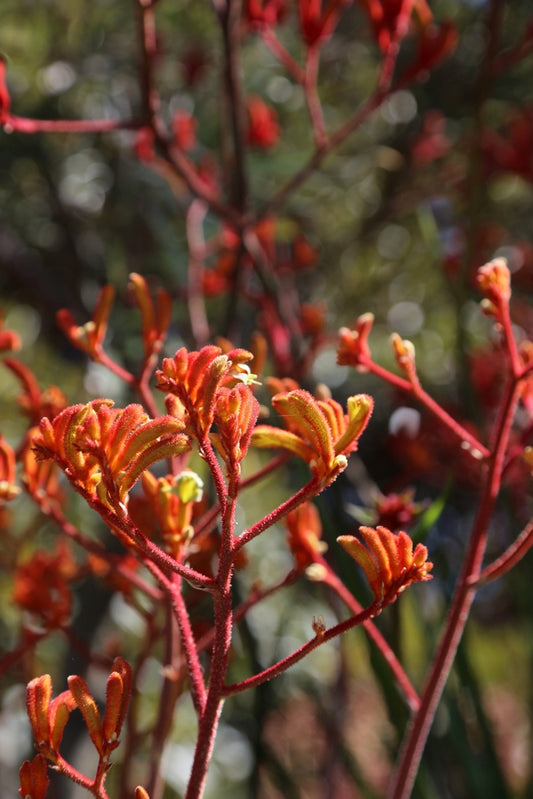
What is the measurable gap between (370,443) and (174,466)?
1416 millimetres

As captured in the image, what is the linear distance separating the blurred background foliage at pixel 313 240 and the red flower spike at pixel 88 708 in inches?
16.5

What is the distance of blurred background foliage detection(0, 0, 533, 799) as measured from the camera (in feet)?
3.28

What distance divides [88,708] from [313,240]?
140 centimetres

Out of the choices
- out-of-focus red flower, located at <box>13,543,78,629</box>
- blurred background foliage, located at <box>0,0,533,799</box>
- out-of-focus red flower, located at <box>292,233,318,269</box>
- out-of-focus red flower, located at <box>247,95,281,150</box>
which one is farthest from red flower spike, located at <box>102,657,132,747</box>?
out-of-focus red flower, located at <box>247,95,281,150</box>

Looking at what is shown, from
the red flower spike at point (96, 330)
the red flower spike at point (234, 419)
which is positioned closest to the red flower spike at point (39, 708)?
the red flower spike at point (234, 419)

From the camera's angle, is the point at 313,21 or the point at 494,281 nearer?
the point at 494,281

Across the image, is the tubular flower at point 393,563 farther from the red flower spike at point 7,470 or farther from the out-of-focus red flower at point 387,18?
the out-of-focus red flower at point 387,18

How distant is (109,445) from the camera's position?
1.13ft

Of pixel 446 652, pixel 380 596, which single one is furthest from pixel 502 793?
pixel 380 596

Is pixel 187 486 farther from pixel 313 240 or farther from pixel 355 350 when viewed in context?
pixel 313 240

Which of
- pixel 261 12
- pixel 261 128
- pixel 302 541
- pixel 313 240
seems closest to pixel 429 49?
pixel 261 12

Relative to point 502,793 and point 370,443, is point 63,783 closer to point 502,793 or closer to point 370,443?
point 502,793

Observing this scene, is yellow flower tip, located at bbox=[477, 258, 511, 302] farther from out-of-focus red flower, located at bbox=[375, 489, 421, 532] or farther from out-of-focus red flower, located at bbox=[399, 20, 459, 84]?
out-of-focus red flower, located at bbox=[399, 20, 459, 84]

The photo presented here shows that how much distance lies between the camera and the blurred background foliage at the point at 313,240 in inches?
39.4
